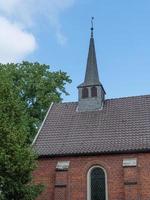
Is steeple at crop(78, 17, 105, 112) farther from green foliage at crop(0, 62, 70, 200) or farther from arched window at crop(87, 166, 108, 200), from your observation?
green foliage at crop(0, 62, 70, 200)

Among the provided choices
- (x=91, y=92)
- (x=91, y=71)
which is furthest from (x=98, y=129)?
(x=91, y=71)

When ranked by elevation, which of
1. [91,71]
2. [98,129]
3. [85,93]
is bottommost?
[98,129]

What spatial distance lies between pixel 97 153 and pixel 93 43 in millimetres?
9163

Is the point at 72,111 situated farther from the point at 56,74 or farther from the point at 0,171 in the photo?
the point at 0,171

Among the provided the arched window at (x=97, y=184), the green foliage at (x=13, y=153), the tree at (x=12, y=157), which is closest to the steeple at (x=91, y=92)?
the arched window at (x=97, y=184)

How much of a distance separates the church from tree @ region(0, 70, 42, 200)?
401cm

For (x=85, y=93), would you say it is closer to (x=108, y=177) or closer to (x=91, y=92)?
(x=91, y=92)

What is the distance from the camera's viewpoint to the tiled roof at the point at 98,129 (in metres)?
20.8

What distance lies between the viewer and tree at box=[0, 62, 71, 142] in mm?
29328

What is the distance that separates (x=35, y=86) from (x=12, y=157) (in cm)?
1429

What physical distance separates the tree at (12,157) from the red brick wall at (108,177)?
3.79 m

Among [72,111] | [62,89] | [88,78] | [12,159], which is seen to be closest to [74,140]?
[72,111]

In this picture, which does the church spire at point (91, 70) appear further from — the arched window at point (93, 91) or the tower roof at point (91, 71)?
the arched window at point (93, 91)

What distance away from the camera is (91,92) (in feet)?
80.8
